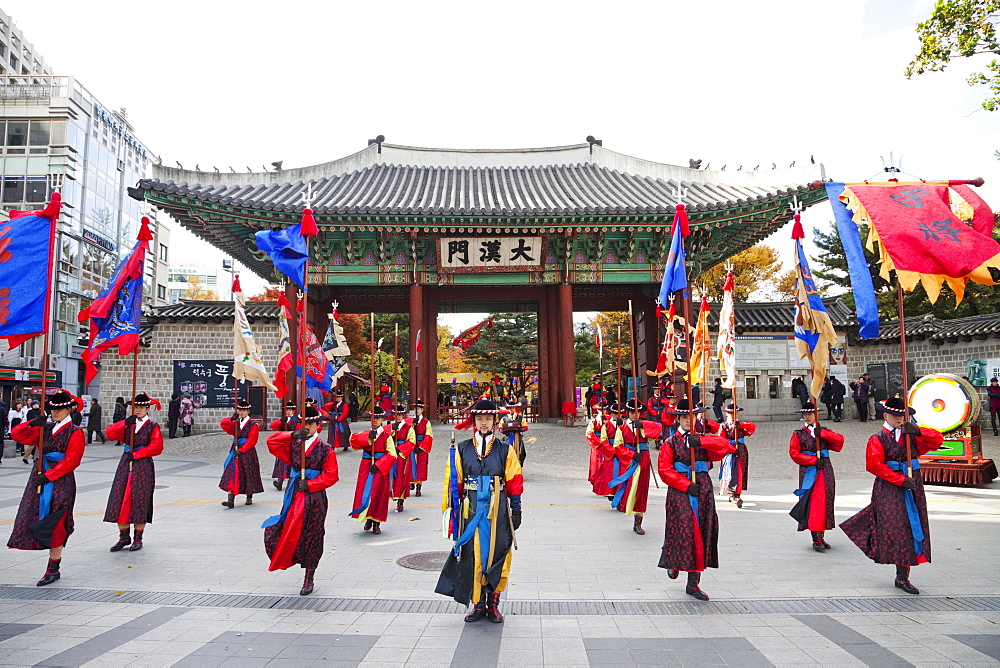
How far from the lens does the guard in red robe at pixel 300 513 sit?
567 centimetres

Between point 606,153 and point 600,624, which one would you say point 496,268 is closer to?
point 606,153

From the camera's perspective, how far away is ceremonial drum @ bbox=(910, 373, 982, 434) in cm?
1206

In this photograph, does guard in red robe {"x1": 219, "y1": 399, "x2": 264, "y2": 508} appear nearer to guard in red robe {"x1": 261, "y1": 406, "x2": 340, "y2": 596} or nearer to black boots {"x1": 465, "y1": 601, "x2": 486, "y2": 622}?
guard in red robe {"x1": 261, "y1": 406, "x2": 340, "y2": 596}

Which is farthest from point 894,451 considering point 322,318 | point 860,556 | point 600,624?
point 322,318

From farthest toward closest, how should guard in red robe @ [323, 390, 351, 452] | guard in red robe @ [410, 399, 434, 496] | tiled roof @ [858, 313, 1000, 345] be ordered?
tiled roof @ [858, 313, 1000, 345] → guard in red robe @ [323, 390, 351, 452] → guard in red robe @ [410, 399, 434, 496]

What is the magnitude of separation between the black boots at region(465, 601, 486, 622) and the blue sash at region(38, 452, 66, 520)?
4.30 m

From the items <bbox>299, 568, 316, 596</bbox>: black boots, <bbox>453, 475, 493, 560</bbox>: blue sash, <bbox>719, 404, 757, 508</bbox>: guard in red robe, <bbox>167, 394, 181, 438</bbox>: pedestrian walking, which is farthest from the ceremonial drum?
<bbox>167, 394, 181, 438</bbox>: pedestrian walking

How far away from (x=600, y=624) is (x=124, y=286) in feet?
22.6

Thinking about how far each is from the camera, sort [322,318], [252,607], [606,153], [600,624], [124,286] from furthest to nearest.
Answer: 1. [606,153]
2. [322,318]
3. [124,286]
4. [252,607]
5. [600,624]

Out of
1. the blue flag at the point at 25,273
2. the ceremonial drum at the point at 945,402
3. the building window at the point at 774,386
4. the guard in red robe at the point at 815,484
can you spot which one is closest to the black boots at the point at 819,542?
the guard in red robe at the point at 815,484

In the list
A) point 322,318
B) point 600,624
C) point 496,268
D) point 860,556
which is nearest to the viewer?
point 600,624

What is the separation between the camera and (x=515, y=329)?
32938 mm

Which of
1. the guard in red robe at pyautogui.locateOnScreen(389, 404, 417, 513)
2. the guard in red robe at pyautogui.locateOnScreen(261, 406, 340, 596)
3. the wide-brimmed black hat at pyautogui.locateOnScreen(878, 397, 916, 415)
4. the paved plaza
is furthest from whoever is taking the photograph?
the guard in red robe at pyautogui.locateOnScreen(389, 404, 417, 513)

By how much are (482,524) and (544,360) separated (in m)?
15.1
